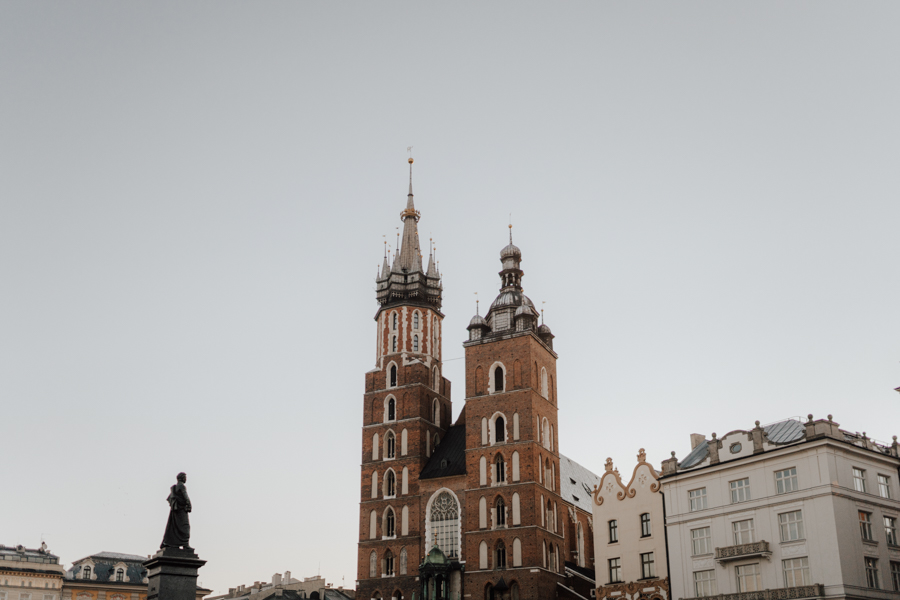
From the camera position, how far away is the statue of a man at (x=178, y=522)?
2805cm

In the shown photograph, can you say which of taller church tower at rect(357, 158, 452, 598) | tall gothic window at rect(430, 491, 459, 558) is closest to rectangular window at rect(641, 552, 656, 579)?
tall gothic window at rect(430, 491, 459, 558)

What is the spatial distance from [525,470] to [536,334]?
34.9 ft

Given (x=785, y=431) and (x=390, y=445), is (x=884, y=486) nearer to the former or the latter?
(x=785, y=431)

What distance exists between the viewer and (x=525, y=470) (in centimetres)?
6138

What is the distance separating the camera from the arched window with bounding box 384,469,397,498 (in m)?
66.9

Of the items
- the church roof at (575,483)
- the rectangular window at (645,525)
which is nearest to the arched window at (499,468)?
the church roof at (575,483)

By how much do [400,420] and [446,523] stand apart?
8.90 m

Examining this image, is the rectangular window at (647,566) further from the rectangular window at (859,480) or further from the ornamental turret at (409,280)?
the ornamental turret at (409,280)

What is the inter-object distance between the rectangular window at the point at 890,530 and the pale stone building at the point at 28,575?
70616mm

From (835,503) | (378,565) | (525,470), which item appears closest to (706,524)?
(835,503)

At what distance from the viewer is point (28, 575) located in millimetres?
80562

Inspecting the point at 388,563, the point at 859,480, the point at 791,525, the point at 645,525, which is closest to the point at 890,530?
the point at 859,480

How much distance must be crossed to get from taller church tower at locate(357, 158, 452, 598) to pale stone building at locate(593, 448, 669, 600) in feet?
57.7

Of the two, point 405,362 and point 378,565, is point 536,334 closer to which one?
point 405,362
